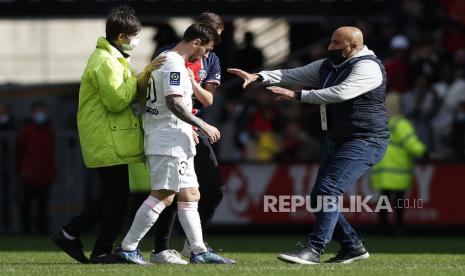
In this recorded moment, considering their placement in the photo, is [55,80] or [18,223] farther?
[55,80]

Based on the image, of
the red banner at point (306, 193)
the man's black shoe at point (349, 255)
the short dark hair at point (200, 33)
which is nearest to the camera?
the short dark hair at point (200, 33)

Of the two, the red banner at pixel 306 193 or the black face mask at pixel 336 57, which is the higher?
the black face mask at pixel 336 57

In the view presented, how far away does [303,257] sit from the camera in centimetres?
1109

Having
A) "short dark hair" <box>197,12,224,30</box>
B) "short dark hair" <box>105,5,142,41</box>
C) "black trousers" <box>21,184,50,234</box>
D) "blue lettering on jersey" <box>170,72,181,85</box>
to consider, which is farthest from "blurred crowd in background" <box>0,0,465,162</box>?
"blue lettering on jersey" <box>170,72,181,85</box>

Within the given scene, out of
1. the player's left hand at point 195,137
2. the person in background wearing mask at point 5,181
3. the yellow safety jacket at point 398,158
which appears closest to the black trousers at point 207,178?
the player's left hand at point 195,137

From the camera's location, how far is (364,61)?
11438 mm

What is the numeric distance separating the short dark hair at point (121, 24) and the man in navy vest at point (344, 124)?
0.97m

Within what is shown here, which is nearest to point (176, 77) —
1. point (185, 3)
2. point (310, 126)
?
point (310, 126)

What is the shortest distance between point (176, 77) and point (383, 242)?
677 centimetres

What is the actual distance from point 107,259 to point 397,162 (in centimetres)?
822

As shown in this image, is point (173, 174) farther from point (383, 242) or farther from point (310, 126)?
point (310, 126)

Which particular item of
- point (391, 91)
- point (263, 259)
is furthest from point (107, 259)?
point (391, 91)

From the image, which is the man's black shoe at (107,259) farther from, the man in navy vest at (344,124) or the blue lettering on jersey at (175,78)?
the blue lettering on jersey at (175,78)

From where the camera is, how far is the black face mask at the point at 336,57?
11516 mm
